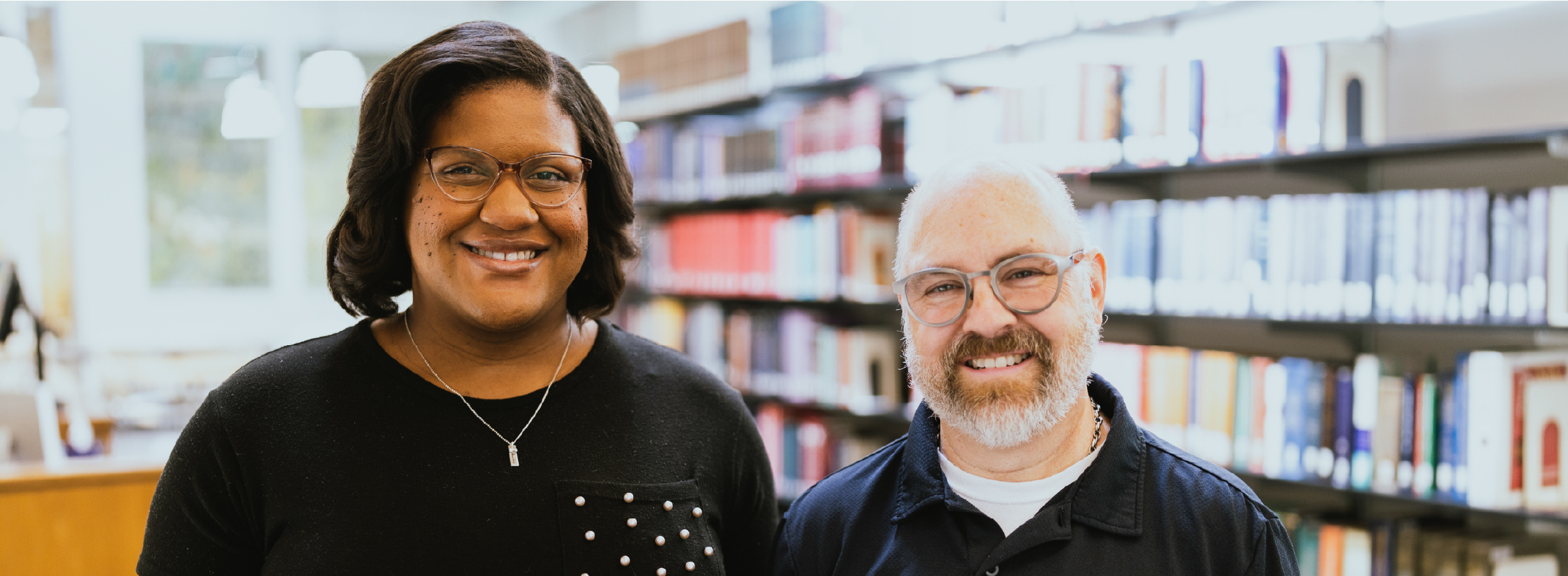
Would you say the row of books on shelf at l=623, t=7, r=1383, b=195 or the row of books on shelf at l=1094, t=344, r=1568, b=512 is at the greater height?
the row of books on shelf at l=623, t=7, r=1383, b=195

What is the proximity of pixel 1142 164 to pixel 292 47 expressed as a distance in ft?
21.7

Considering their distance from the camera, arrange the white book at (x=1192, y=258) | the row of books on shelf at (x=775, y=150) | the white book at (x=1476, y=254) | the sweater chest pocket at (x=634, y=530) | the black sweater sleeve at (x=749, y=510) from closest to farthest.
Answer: the sweater chest pocket at (x=634, y=530) < the black sweater sleeve at (x=749, y=510) < the white book at (x=1476, y=254) < the white book at (x=1192, y=258) < the row of books on shelf at (x=775, y=150)

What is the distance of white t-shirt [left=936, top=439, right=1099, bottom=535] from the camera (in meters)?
1.40

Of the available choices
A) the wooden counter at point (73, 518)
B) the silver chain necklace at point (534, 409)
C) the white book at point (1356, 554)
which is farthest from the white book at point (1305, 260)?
the wooden counter at point (73, 518)

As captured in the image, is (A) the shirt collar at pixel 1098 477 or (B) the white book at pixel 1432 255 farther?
(B) the white book at pixel 1432 255

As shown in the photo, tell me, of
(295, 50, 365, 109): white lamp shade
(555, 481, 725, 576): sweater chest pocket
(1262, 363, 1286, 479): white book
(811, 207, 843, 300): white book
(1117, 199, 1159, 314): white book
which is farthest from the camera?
(295, 50, 365, 109): white lamp shade

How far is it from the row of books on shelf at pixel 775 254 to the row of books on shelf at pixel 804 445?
0.52m

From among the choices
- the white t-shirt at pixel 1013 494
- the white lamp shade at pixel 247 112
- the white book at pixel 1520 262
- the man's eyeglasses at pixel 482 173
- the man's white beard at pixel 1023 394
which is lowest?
the white t-shirt at pixel 1013 494

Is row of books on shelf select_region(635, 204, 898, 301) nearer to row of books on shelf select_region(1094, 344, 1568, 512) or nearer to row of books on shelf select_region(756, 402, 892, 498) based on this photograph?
row of books on shelf select_region(756, 402, 892, 498)

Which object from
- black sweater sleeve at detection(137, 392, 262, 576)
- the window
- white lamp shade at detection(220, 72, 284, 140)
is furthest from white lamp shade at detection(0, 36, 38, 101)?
black sweater sleeve at detection(137, 392, 262, 576)

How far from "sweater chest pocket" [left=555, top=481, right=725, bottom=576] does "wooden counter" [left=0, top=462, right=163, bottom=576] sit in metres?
1.62

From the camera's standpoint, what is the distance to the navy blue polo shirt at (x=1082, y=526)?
132 cm

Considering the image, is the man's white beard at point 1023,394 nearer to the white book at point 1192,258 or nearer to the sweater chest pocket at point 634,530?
the sweater chest pocket at point 634,530

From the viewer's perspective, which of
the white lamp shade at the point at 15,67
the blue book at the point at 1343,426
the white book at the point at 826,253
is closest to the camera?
the blue book at the point at 1343,426
